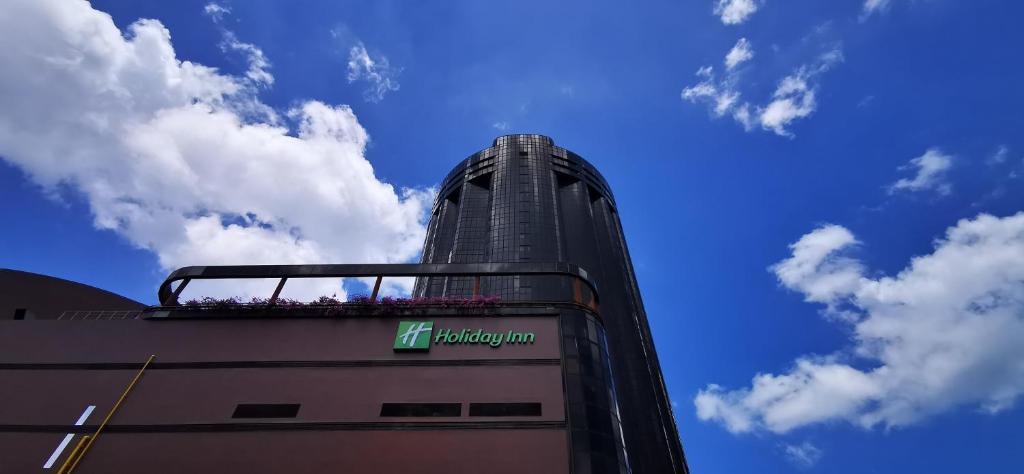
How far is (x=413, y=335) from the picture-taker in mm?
19922

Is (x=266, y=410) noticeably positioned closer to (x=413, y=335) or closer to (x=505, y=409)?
(x=413, y=335)

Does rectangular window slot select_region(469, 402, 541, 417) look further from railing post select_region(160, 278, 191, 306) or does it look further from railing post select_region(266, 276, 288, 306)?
railing post select_region(160, 278, 191, 306)

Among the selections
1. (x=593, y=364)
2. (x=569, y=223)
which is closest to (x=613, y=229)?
(x=569, y=223)

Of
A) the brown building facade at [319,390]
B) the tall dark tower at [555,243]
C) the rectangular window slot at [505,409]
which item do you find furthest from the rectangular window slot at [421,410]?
the tall dark tower at [555,243]

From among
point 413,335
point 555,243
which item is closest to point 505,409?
point 413,335

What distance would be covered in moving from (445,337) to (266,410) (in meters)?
7.05

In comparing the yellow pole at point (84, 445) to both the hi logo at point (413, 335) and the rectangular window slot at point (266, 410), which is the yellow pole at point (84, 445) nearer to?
the rectangular window slot at point (266, 410)

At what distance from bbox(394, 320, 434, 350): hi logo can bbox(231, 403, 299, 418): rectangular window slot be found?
4.28 m

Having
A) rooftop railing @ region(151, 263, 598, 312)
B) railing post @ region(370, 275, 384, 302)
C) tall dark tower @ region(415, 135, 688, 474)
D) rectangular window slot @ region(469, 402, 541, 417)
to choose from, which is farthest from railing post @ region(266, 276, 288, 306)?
tall dark tower @ region(415, 135, 688, 474)

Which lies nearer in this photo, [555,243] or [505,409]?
[505,409]

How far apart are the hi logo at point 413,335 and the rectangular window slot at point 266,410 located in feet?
14.0

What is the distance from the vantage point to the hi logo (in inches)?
770

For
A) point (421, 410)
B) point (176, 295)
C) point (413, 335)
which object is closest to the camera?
point (421, 410)

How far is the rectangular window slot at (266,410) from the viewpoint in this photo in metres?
17.7
